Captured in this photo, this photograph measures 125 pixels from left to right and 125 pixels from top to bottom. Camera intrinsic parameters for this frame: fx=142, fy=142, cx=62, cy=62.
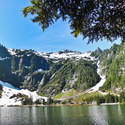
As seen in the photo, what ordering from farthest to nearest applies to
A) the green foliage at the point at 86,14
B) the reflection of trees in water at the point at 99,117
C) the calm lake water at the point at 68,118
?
the calm lake water at the point at 68,118
the reflection of trees in water at the point at 99,117
the green foliage at the point at 86,14

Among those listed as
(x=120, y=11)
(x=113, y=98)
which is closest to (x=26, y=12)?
(x=120, y=11)

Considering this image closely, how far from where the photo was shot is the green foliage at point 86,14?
31.5ft

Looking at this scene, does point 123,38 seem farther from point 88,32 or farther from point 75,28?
point 75,28

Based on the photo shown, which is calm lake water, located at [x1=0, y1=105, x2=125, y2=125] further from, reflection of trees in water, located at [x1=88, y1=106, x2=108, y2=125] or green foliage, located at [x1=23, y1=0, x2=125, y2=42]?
green foliage, located at [x1=23, y1=0, x2=125, y2=42]

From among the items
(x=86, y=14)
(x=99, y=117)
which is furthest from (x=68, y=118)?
(x=86, y=14)

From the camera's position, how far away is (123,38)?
11047mm

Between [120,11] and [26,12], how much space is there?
21.6ft

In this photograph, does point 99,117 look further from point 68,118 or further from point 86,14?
point 86,14

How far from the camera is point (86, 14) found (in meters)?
10.0

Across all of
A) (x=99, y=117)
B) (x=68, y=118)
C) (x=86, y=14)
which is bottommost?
(x=99, y=117)

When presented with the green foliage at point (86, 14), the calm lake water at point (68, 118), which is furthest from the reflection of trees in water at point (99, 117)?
the green foliage at point (86, 14)

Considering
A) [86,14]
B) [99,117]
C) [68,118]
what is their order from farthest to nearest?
[99,117] < [68,118] < [86,14]

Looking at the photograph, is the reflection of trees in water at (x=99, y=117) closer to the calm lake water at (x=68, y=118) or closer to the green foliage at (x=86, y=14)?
the calm lake water at (x=68, y=118)

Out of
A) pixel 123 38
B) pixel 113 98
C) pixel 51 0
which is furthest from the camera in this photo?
pixel 113 98
